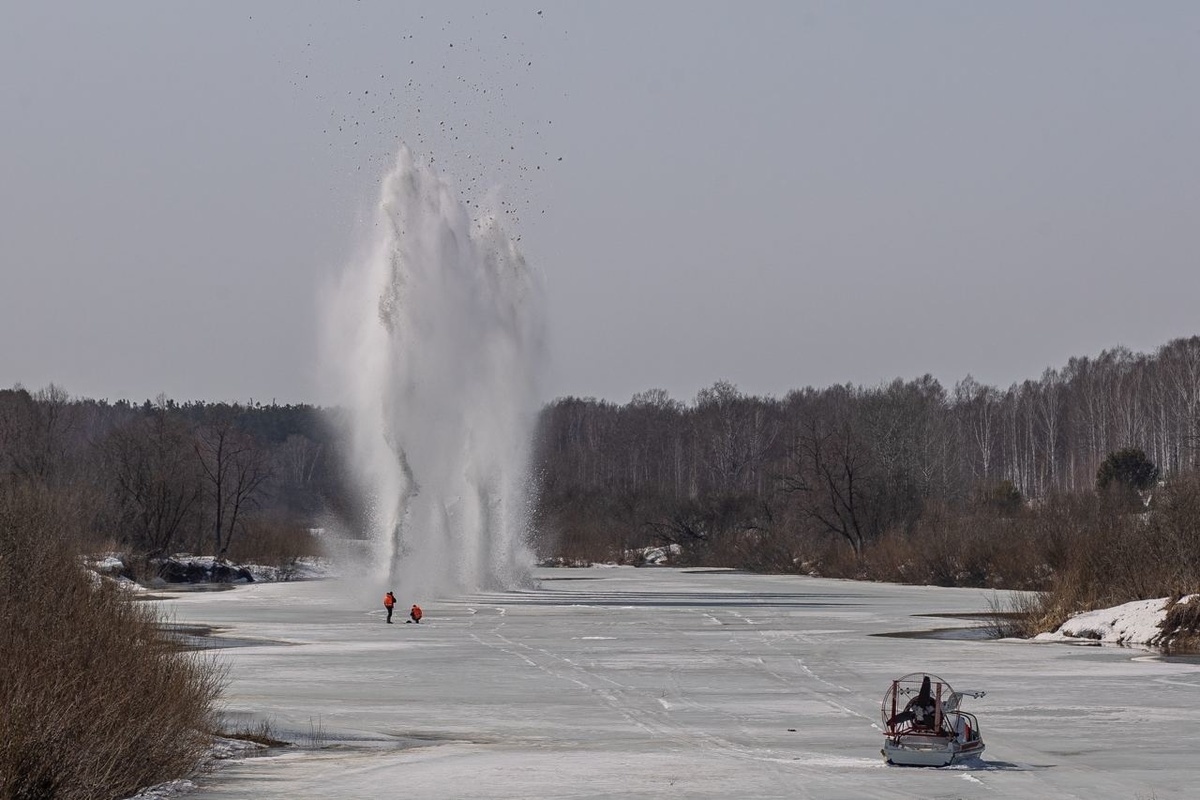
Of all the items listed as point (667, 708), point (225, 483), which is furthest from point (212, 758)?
point (225, 483)

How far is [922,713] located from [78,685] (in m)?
10.2

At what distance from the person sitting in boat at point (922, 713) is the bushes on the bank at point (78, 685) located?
8.69 metres

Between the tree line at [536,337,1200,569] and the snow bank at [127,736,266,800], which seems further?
the tree line at [536,337,1200,569]

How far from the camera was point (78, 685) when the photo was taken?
16.8 meters

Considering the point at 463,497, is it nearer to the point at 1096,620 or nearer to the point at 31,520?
the point at 1096,620

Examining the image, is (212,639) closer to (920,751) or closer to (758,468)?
(920,751)

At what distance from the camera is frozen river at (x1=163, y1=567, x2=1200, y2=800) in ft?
61.6

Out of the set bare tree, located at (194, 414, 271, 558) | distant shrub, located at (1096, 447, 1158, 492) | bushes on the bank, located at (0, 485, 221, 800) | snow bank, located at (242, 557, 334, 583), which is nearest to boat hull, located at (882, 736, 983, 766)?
bushes on the bank, located at (0, 485, 221, 800)

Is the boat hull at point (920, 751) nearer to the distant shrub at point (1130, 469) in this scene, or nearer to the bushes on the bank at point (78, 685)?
the bushes on the bank at point (78, 685)

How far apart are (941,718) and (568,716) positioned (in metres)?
6.77

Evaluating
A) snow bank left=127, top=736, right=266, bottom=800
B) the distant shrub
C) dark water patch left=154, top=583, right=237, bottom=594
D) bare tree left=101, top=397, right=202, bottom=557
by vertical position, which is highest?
the distant shrub

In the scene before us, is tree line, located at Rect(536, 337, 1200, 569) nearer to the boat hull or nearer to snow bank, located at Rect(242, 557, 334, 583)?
snow bank, located at Rect(242, 557, 334, 583)

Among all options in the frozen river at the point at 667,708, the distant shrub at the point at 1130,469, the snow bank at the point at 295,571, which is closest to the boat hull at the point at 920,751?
the frozen river at the point at 667,708

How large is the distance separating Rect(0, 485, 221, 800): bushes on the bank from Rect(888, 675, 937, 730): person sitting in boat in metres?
8.69
